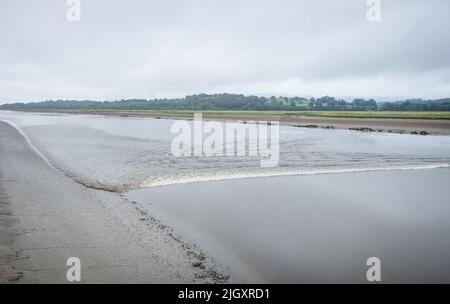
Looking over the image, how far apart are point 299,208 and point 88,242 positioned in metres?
5.51

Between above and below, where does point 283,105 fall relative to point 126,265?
above

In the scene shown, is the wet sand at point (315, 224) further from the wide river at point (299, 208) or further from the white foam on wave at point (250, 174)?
the white foam on wave at point (250, 174)

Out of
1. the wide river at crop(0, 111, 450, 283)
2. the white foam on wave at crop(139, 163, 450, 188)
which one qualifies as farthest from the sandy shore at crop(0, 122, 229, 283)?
the white foam on wave at crop(139, 163, 450, 188)

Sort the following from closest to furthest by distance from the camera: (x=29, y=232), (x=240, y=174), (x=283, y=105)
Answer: (x=29, y=232) < (x=240, y=174) < (x=283, y=105)

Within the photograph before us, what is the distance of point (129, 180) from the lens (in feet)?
43.2

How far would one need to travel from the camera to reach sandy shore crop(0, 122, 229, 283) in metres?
5.61

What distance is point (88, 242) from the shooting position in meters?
6.82

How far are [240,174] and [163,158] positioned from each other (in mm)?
5808

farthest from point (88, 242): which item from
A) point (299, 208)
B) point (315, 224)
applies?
point (299, 208)

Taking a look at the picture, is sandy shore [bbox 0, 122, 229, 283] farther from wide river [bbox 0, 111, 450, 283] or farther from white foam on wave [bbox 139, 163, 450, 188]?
white foam on wave [bbox 139, 163, 450, 188]

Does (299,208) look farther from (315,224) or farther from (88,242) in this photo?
(88,242)

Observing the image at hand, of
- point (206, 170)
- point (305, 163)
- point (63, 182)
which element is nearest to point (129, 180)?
point (63, 182)
